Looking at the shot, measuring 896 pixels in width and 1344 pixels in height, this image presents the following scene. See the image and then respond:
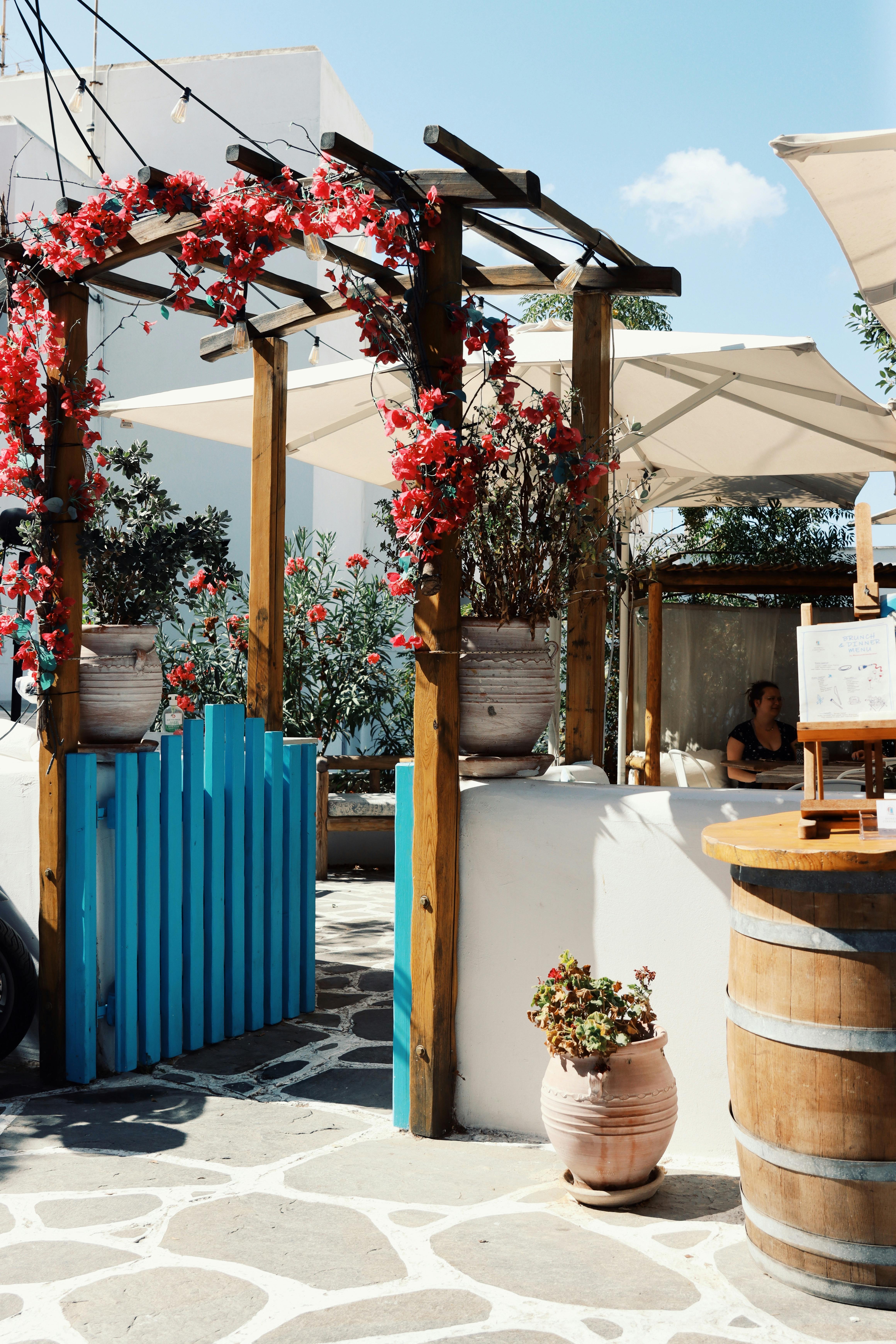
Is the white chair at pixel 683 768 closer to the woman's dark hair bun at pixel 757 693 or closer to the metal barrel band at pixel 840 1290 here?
the woman's dark hair bun at pixel 757 693

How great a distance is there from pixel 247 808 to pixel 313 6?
20.2 ft

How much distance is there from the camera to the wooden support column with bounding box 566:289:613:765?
4098mm

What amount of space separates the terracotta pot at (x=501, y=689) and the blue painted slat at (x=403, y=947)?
23 cm

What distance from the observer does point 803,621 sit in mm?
2779

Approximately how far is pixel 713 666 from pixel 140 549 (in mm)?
4985

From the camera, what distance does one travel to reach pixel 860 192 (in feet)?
9.60

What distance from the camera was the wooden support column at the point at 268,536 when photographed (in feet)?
16.4

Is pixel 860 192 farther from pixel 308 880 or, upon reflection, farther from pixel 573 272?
pixel 308 880

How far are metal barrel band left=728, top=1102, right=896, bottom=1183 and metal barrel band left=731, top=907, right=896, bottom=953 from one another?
437 millimetres

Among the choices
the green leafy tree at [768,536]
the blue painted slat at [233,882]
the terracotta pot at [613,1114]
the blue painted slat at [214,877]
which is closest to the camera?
the terracotta pot at [613,1114]

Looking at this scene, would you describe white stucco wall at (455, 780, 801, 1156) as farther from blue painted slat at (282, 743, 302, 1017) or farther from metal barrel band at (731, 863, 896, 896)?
blue painted slat at (282, 743, 302, 1017)

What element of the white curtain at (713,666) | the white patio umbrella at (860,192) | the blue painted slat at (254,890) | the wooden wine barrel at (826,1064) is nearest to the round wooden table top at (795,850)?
the wooden wine barrel at (826,1064)

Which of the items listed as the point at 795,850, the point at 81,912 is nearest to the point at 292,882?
the point at 81,912

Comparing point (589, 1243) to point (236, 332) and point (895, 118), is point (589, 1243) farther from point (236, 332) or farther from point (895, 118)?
point (895, 118)
